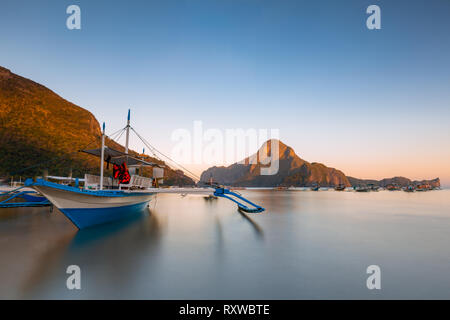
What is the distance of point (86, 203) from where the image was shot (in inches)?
427

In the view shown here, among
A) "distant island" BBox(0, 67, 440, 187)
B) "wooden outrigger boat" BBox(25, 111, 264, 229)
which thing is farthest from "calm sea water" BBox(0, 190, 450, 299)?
"distant island" BBox(0, 67, 440, 187)

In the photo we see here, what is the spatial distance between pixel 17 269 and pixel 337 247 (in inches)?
516

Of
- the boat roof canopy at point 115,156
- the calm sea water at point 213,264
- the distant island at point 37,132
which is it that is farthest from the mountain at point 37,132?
the calm sea water at point 213,264

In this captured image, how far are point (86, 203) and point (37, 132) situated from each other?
82.6 m

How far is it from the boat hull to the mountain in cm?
3271

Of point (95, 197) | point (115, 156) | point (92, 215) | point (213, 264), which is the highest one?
point (115, 156)

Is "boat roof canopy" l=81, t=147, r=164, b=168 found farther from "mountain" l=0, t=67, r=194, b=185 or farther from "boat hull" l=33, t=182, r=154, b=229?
"mountain" l=0, t=67, r=194, b=185

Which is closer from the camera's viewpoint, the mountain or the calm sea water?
the calm sea water

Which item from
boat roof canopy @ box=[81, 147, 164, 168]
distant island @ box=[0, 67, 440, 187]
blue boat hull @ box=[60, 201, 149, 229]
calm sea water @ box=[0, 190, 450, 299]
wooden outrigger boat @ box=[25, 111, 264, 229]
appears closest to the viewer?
calm sea water @ box=[0, 190, 450, 299]

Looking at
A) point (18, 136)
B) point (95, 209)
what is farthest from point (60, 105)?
point (95, 209)

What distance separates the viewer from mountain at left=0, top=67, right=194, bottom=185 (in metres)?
57.9

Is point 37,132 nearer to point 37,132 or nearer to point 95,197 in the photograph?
point 37,132

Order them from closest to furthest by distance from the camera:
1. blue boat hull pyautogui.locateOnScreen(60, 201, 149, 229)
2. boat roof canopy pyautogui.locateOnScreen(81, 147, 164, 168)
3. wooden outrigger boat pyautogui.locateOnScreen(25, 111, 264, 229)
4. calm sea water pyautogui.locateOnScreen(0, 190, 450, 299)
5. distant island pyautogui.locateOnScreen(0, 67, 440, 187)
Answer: calm sea water pyautogui.locateOnScreen(0, 190, 450, 299), wooden outrigger boat pyautogui.locateOnScreen(25, 111, 264, 229), blue boat hull pyautogui.locateOnScreen(60, 201, 149, 229), boat roof canopy pyautogui.locateOnScreen(81, 147, 164, 168), distant island pyautogui.locateOnScreen(0, 67, 440, 187)

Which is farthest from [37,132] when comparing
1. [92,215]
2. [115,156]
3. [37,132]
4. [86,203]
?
[86,203]
